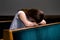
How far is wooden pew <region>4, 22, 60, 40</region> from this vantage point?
1.28 m

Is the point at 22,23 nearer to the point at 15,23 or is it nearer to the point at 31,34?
the point at 15,23

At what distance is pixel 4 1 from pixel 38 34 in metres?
3.46

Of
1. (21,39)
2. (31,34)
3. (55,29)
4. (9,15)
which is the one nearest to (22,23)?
(55,29)

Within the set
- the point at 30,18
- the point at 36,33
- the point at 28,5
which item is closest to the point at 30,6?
the point at 28,5

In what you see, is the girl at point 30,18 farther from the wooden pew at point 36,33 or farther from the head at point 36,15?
the wooden pew at point 36,33

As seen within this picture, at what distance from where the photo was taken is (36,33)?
1.56 m

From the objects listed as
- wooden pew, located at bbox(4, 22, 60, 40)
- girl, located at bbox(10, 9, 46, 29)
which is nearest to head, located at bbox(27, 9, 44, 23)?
girl, located at bbox(10, 9, 46, 29)

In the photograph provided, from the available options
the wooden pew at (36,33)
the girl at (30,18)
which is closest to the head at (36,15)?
the girl at (30,18)

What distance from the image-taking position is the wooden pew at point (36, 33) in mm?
1276

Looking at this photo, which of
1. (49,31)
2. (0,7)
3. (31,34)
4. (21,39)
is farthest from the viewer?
(0,7)

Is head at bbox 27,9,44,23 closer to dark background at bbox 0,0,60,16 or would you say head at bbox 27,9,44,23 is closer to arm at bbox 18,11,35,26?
arm at bbox 18,11,35,26

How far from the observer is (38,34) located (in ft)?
5.25

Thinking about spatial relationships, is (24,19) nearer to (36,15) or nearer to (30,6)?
(36,15)

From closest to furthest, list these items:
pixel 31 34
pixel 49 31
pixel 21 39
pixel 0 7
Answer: pixel 21 39 < pixel 31 34 < pixel 49 31 < pixel 0 7
